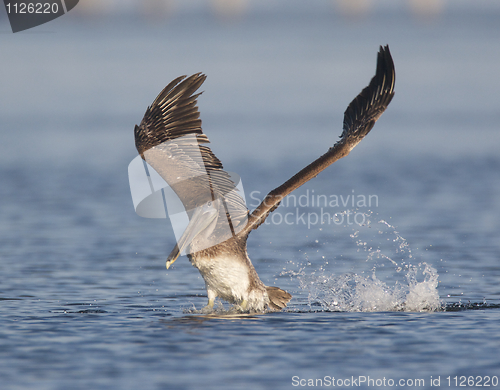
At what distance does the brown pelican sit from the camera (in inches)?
328

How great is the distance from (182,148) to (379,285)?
9.22ft

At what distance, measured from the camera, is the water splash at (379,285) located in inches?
333

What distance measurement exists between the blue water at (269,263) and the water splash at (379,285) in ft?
0.10

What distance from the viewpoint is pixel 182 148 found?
27.9ft

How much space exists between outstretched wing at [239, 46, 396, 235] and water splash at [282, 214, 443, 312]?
4.07 ft

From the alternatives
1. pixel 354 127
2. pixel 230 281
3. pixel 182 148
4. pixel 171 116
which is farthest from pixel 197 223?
pixel 354 127

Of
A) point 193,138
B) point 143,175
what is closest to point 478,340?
point 193,138

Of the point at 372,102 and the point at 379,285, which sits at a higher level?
the point at 372,102
